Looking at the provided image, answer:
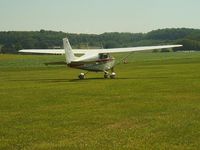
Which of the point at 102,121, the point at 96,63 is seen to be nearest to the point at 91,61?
the point at 96,63

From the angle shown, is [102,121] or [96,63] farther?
[96,63]

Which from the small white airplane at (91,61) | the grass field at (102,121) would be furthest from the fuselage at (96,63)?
the grass field at (102,121)

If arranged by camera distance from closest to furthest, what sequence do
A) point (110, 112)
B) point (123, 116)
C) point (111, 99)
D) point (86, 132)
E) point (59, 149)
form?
point (59, 149), point (86, 132), point (123, 116), point (110, 112), point (111, 99)

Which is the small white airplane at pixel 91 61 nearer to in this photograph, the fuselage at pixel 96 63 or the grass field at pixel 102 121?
the fuselage at pixel 96 63

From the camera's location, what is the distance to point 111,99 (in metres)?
18.5

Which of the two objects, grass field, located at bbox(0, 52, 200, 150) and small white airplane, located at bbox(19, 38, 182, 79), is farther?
small white airplane, located at bbox(19, 38, 182, 79)

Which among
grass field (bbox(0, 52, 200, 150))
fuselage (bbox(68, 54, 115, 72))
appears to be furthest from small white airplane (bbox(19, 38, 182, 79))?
grass field (bbox(0, 52, 200, 150))

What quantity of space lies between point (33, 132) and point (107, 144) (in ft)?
7.98

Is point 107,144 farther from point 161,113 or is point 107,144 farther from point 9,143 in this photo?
point 161,113

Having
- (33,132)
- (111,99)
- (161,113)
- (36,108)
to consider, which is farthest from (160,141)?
(111,99)

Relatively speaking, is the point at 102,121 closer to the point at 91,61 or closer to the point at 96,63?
the point at 91,61

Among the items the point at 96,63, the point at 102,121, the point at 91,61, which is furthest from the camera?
the point at 96,63

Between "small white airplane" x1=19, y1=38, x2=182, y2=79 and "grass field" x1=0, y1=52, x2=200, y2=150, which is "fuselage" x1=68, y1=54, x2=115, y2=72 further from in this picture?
"grass field" x1=0, y1=52, x2=200, y2=150

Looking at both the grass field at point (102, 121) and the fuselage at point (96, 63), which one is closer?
the grass field at point (102, 121)
